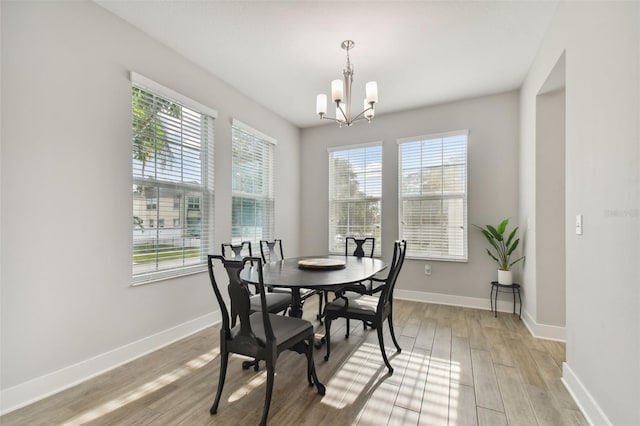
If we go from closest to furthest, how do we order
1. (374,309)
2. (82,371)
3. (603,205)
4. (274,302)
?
(603,205) → (82,371) → (374,309) → (274,302)

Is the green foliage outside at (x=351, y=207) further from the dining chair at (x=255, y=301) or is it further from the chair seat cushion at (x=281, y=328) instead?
the chair seat cushion at (x=281, y=328)

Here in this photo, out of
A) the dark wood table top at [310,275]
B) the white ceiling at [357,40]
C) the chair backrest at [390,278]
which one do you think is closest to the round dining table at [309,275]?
the dark wood table top at [310,275]

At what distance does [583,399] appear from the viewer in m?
1.80

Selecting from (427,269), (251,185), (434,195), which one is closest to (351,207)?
(434,195)

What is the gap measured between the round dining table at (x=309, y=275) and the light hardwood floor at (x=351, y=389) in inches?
24.5

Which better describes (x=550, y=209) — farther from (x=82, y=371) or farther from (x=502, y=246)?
(x=82, y=371)

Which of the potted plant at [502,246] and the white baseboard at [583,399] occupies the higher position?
the potted plant at [502,246]

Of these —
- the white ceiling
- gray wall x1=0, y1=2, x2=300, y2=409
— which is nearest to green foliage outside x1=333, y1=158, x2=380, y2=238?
the white ceiling

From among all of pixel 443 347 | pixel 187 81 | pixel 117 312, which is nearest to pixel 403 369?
pixel 443 347

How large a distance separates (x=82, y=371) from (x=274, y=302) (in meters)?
1.48

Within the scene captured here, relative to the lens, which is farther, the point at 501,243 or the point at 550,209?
the point at 501,243

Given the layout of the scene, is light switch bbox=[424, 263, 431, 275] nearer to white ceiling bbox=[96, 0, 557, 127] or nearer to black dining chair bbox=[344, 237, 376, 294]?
black dining chair bbox=[344, 237, 376, 294]

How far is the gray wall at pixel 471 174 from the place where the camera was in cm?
386

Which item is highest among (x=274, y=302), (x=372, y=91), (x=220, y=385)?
(x=372, y=91)
